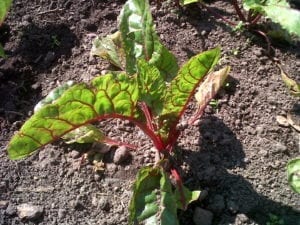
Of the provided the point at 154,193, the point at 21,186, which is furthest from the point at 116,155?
the point at 21,186

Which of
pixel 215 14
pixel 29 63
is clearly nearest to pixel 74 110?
pixel 29 63

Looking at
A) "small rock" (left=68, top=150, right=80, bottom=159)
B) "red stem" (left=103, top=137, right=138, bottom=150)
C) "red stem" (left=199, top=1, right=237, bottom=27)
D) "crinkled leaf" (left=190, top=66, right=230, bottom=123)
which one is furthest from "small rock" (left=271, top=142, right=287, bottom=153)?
"small rock" (left=68, top=150, right=80, bottom=159)

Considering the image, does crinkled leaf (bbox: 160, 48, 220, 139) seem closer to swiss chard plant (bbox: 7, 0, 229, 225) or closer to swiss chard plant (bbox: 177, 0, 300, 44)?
swiss chard plant (bbox: 7, 0, 229, 225)

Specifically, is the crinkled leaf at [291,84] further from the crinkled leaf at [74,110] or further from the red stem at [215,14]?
the crinkled leaf at [74,110]

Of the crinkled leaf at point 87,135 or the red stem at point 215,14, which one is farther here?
the red stem at point 215,14

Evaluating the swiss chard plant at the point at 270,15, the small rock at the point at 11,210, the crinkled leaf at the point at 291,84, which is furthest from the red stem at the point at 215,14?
the small rock at the point at 11,210

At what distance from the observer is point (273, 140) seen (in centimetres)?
205

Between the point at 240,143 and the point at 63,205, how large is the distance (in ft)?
2.56

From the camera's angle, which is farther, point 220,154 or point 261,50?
point 261,50

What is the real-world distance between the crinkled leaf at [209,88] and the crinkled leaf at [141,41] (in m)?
0.14

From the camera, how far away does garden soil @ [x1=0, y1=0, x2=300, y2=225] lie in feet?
6.15

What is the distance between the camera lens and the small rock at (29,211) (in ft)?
6.03

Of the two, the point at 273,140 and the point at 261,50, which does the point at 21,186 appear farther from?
the point at 261,50

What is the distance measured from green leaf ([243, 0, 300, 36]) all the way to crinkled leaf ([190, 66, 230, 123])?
30 cm
